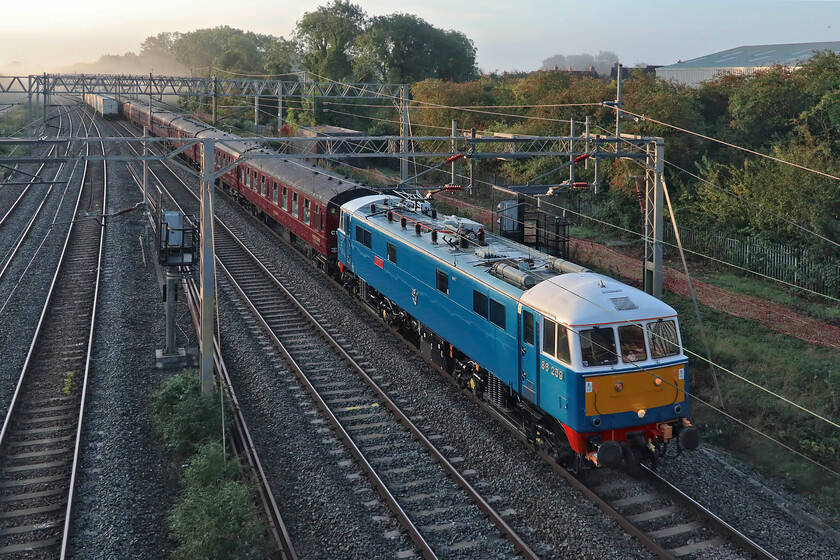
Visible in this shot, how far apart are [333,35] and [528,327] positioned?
66663 mm

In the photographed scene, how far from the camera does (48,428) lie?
46.8 feet

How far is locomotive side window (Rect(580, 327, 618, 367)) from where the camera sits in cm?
1145

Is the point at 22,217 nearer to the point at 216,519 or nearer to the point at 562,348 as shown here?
the point at 216,519

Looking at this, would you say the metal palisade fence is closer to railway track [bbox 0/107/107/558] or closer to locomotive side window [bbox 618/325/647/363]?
locomotive side window [bbox 618/325/647/363]

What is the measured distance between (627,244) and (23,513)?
25.7m

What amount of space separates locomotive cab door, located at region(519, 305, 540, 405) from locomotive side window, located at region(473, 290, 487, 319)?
1.38 m

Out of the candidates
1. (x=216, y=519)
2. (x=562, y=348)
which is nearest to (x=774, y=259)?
(x=562, y=348)

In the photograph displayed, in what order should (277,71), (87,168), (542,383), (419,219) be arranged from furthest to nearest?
(277,71) < (87,168) < (419,219) < (542,383)

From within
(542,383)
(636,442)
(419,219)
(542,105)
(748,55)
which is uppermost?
(748,55)

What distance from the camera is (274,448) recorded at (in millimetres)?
13656

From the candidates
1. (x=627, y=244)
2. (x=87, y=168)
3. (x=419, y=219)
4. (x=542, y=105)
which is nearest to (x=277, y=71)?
(x=87, y=168)

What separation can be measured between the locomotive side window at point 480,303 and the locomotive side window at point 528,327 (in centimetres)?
144

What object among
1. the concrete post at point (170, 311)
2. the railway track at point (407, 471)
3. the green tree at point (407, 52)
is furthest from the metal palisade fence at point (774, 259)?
the green tree at point (407, 52)

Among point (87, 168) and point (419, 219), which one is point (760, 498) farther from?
point (87, 168)
